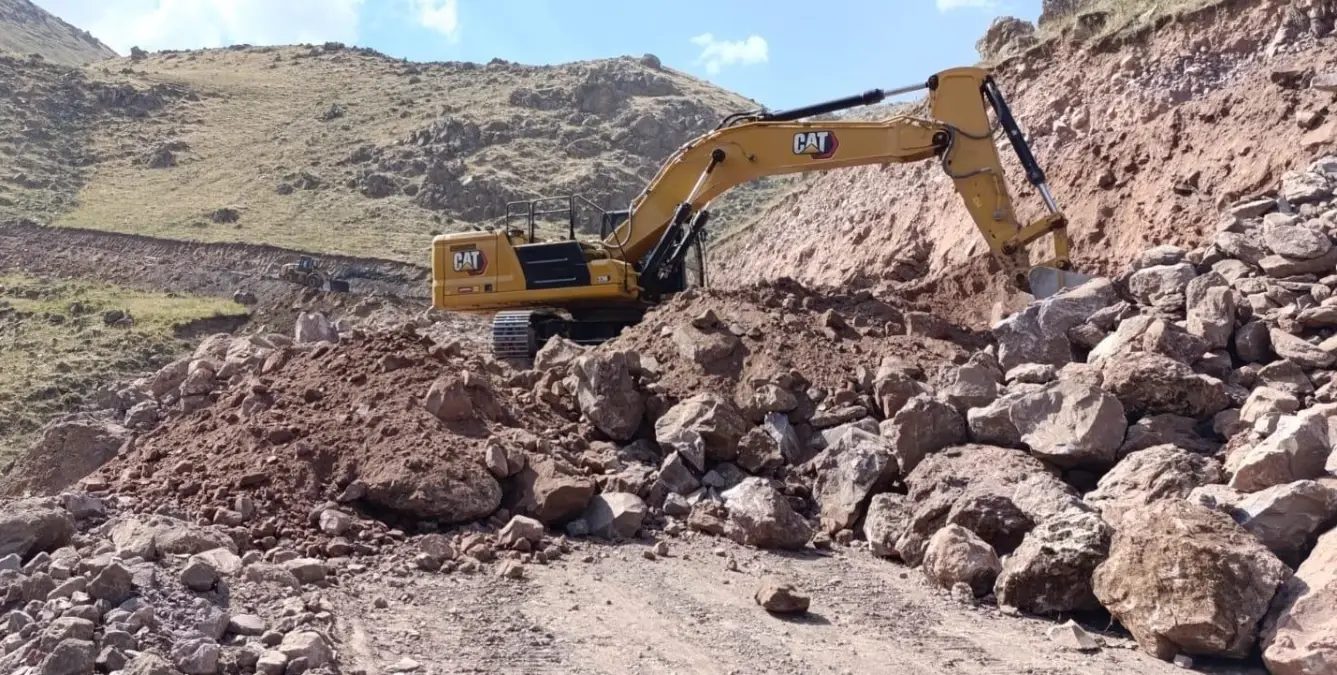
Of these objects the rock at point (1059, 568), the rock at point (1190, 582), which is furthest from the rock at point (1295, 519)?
the rock at point (1059, 568)

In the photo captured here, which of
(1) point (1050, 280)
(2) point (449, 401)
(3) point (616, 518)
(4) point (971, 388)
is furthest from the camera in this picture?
(1) point (1050, 280)

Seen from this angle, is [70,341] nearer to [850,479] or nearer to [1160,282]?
[850,479]

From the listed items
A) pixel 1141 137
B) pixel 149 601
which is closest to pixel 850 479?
pixel 149 601

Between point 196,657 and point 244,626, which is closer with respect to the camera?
point 196,657

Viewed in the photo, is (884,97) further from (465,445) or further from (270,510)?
(270,510)

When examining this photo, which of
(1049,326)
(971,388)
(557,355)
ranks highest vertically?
(1049,326)

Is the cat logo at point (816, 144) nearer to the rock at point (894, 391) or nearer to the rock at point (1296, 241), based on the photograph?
the rock at point (894, 391)

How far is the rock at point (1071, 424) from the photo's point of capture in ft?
25.5

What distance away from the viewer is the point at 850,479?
8.35m

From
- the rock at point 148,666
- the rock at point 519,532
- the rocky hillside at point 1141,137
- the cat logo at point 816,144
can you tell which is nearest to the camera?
the rock at point 148,666

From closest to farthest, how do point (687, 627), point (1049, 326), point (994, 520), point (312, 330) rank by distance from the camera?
1. point (687, 627)
2. point (994, 520)
3. point (1049, 326)
4. point (312, 330)

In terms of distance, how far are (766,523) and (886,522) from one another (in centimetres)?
82

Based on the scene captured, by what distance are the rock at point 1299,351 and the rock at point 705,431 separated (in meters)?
4.14

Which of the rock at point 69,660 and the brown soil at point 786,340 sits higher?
the brown soil at point 786,340
